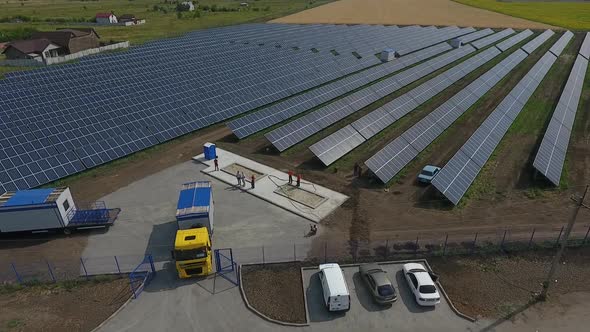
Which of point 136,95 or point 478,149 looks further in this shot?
point 136,95

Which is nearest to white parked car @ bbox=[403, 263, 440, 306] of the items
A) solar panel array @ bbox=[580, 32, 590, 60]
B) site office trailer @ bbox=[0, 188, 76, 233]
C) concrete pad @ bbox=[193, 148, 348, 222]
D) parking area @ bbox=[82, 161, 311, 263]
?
parking area @ bbox=[82, 161, 311, 263]

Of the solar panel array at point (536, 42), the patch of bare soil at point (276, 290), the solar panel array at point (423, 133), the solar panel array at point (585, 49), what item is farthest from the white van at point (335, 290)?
the solar panel array at point (585, 49)

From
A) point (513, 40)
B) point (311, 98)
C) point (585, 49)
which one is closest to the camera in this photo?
point (311, 98)

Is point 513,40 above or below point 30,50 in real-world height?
below

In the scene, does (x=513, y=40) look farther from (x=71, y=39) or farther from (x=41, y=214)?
(x=71, y=39)

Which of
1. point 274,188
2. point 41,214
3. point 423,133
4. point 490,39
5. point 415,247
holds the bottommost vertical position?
point 415,247

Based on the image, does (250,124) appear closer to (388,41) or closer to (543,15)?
(388,41)

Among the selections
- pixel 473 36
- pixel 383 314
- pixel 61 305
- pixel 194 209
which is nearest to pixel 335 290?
pixel 383 314
